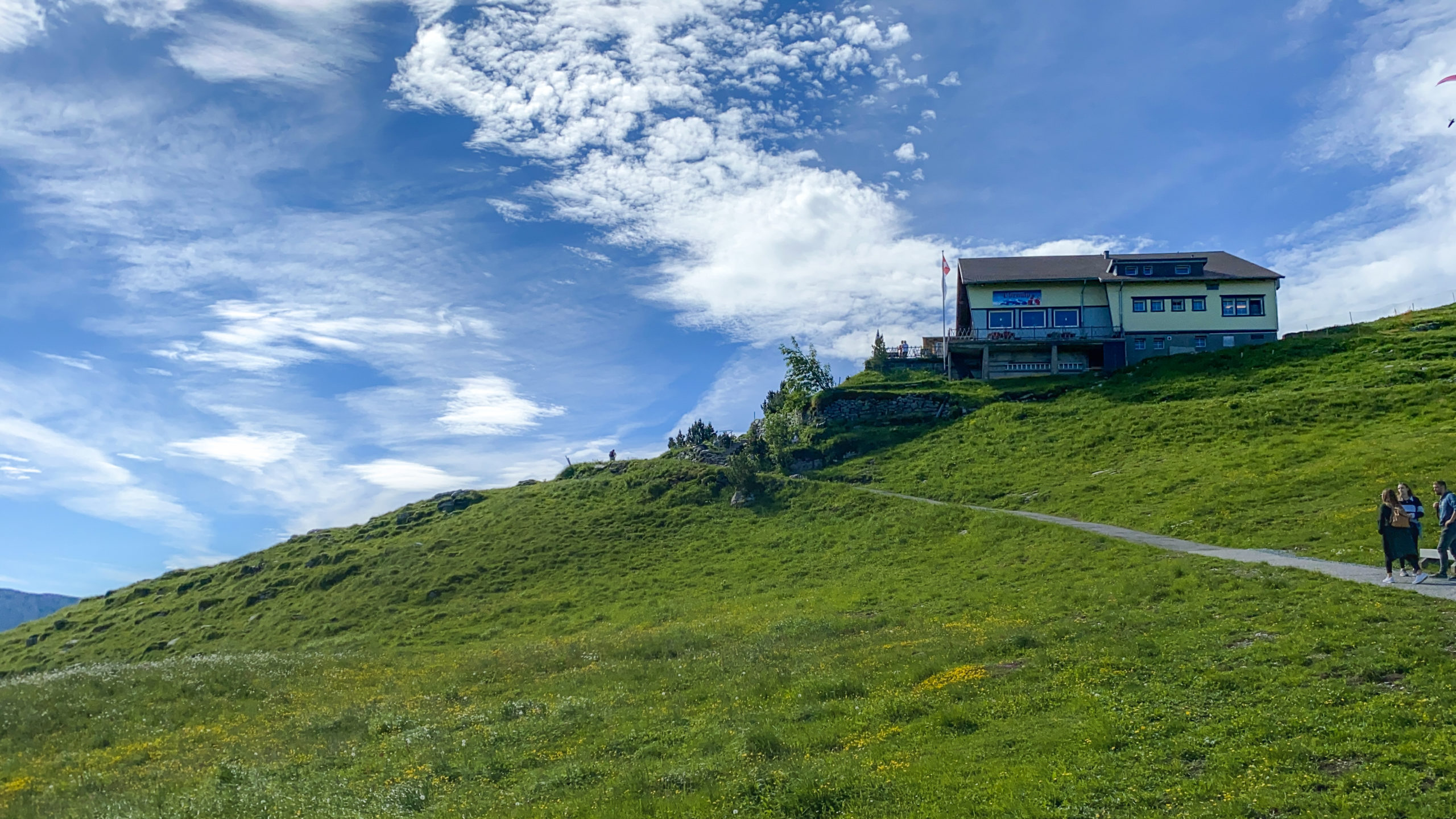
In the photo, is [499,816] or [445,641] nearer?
[499,816]

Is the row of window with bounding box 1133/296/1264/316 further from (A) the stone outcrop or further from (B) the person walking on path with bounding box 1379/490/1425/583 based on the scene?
(B) the person walking on path with bounding box 1379/490/1425/583

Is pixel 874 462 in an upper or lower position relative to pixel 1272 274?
lower

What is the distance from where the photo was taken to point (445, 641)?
149 ft

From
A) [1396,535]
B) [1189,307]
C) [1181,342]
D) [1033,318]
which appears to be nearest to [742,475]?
[1033,318]

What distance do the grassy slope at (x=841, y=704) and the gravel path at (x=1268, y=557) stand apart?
124 cm

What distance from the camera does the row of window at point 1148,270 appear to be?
261 feet

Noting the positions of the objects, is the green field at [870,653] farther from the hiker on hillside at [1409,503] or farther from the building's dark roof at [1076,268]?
the building's dark roof at [1076,268]

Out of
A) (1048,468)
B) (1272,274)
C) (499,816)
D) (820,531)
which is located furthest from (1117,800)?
(1272,274)

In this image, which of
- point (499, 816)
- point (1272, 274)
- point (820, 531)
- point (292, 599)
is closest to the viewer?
point (499, 816)

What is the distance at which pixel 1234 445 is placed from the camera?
152 feet

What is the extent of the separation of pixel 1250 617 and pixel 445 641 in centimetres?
3943

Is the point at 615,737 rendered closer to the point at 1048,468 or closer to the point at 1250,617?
the point at 1250,617

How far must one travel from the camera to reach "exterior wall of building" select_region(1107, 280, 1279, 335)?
77688mm

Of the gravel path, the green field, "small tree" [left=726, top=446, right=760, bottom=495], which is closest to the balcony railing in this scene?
the green field
